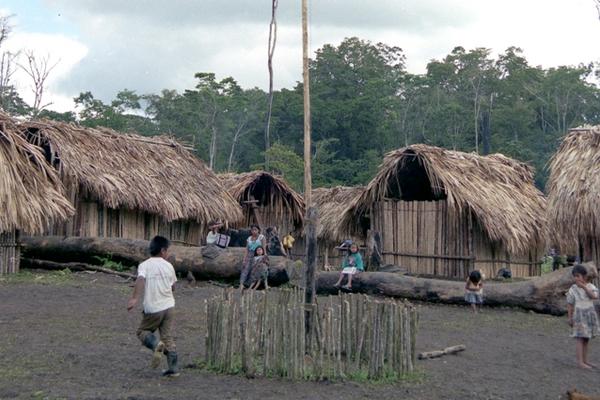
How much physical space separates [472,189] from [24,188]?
9.51m

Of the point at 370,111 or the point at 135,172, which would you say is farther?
the point at 370,111

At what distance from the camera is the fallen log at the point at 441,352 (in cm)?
915

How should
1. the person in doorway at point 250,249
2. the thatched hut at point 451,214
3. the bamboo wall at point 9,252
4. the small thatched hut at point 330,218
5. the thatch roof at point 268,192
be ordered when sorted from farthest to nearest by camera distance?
the thatch roof at point 268,192
the small thatched hut at point 330,218
the thatched hut at point 451,214
the person in doorway at point 250,249
the bamboo wall at point 9,252

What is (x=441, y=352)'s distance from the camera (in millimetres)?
9367

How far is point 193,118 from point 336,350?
35103mm

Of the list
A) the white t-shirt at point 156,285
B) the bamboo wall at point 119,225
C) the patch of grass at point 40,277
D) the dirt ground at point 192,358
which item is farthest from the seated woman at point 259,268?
the white t-shirt at point 156,285

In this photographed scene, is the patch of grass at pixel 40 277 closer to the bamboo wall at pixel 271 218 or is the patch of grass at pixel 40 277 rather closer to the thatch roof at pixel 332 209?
the thatch roof at pixel 332 209

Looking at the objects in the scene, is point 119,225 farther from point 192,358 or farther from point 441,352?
point 441,352

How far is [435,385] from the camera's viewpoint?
25.2 ft

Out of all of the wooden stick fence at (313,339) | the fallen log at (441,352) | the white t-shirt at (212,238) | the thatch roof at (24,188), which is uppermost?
the thatch roof at (24,188)

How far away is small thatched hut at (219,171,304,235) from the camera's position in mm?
23547

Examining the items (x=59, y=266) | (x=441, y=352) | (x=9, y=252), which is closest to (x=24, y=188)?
(x=9, y=252)

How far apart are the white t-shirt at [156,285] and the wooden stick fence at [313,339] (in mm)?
471

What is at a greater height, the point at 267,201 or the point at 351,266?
the point at 267,201
